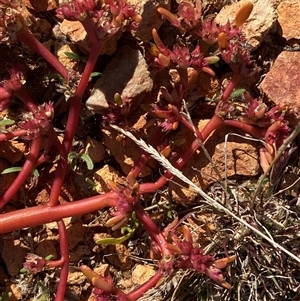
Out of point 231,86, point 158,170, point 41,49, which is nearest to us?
point 41,49

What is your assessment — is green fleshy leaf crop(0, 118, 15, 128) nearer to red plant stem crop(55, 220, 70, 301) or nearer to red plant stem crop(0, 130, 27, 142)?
red plant stem crop(0, 130, 27, 142)

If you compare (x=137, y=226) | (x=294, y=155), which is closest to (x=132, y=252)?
(x=137, y=226)

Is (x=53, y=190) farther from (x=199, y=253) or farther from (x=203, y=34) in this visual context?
(x=203, y=34)

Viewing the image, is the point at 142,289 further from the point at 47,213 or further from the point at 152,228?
the point at 47,213

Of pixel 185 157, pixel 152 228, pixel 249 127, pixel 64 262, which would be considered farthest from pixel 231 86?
pixel 64 262

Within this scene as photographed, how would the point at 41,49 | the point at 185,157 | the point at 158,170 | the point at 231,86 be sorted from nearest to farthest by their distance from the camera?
1. the point at 41,49
2. the point at 231,86
3. the point at 185,157
4. the point at 158,170
